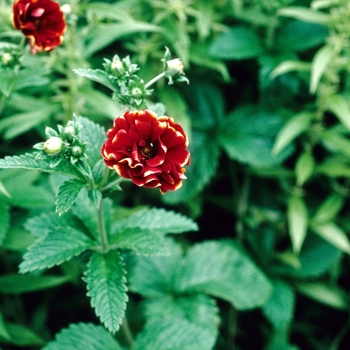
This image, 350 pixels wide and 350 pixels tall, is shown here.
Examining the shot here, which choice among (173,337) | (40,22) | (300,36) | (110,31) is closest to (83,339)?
(173,337)

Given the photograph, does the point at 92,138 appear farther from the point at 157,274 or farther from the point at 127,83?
the point at 157,274

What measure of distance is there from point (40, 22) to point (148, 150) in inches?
18.6

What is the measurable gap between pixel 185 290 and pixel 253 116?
0.66 meters

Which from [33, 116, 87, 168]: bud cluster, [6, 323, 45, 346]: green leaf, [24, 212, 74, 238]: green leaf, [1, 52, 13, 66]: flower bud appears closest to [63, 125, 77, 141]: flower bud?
[33, 116, 87, 168]: bud cluster

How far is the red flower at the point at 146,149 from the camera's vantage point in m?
0.79

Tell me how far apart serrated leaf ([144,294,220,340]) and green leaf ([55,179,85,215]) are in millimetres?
649

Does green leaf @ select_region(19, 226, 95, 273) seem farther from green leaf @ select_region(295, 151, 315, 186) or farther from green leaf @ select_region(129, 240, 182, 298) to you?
green leaf @ select_region(295, 151, 315, 186)

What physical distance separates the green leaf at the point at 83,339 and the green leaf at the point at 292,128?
0.79m

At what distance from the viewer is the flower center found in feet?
2.72

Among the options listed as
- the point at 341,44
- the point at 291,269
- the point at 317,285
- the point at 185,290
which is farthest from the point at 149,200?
the point at 341,44

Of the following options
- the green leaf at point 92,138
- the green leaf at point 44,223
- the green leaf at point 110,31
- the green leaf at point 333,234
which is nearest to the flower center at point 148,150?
the green leaf at point 92,138

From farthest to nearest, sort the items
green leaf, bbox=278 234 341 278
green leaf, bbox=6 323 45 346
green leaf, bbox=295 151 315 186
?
green leaf, bbox=278 234 341 278 → green leaf, bbox=295 151 315 186 → green leaf, bbox=6 323 45 346

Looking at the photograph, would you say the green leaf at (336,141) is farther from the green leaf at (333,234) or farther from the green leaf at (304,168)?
the green leaf at (333,234)

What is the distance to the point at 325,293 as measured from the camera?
5.66 ft
